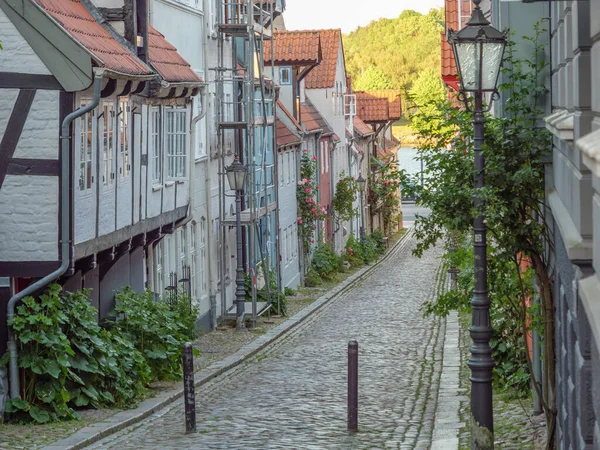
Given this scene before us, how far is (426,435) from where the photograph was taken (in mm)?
12867

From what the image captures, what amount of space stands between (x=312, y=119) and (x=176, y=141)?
20.7 metres

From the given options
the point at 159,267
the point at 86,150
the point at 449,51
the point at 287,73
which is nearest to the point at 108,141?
the point at 86,150

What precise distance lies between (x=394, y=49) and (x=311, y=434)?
122 metres

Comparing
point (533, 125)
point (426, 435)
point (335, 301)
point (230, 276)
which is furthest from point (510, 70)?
point (335, 301)

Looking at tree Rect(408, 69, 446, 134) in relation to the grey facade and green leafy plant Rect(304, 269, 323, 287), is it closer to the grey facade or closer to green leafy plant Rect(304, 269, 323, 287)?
the grey facade

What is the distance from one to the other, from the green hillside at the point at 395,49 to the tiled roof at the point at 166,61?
348ft

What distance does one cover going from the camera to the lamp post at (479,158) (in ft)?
31.4

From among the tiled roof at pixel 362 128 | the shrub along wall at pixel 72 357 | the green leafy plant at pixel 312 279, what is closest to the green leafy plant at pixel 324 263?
the green leafy plant at pixel 312 279

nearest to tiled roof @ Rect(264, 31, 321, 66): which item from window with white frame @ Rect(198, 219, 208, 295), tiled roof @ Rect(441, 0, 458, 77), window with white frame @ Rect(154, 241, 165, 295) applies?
tiled roof @ Rect(441, 0, 458, 77)

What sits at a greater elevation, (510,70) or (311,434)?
(510,70)

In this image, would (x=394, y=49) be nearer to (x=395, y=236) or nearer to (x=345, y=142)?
(x=395, y=236)

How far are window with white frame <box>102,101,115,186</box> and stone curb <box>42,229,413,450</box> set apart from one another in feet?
9.38

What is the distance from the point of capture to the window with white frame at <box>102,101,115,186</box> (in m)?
14.9

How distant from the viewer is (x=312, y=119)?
40500 mm
